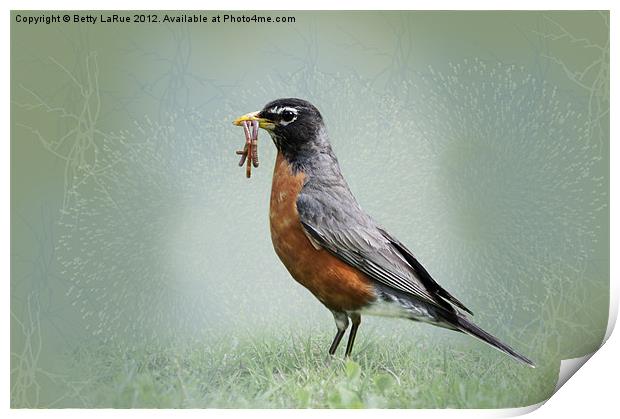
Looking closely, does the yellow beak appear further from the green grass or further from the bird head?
the green grass

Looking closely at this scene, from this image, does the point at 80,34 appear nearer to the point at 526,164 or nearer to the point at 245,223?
the point at 245,223

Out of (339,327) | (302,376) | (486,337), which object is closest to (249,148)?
(339,327)

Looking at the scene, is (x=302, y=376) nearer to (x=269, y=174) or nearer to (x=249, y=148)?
(x=269, y=174)

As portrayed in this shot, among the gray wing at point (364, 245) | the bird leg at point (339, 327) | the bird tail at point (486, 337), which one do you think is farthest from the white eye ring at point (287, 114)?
the bird tail at point (486, 337)

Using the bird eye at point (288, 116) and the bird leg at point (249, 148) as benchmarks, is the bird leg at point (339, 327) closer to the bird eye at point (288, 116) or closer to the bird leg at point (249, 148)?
the bird leg at point (249, 148)

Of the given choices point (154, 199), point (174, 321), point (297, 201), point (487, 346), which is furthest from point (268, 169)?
point (487, 346)
